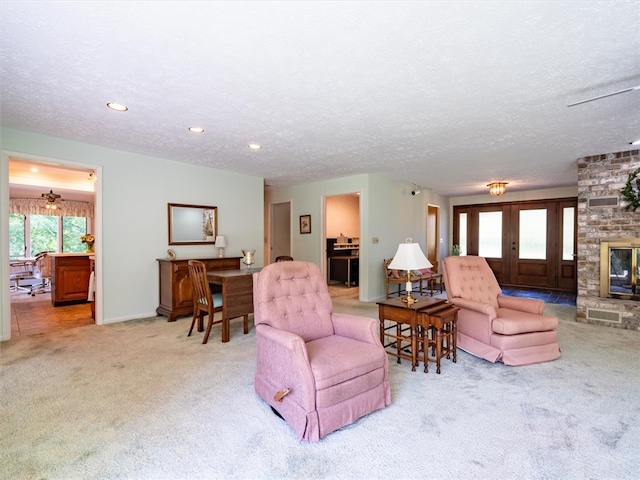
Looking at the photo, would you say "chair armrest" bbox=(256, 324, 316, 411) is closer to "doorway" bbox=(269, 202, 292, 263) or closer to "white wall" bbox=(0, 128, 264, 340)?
"white wall" bbox=(0, 128, 264, 340)

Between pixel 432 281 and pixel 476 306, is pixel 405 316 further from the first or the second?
pixel 432 281

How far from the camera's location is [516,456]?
1.74 m

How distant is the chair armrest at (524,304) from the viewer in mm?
3323

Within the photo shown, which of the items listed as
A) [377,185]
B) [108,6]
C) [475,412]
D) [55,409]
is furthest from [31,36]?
[377,185]

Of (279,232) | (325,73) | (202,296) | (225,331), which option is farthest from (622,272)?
(279,232)

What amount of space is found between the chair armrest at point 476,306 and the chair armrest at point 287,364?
200 cm

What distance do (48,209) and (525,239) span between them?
1160cm

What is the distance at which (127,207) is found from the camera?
4.55m

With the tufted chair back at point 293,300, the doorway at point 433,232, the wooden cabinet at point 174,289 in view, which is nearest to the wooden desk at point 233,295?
the wooden cabinet at point 174,289

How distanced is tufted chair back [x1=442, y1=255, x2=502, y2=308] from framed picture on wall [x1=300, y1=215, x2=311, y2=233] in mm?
3653

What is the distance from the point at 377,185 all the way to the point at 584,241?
327cm

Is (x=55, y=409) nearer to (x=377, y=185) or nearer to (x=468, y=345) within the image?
(x=468, y=345)

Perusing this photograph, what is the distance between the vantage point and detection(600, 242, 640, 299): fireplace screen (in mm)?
4359

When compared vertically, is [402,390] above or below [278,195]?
below
